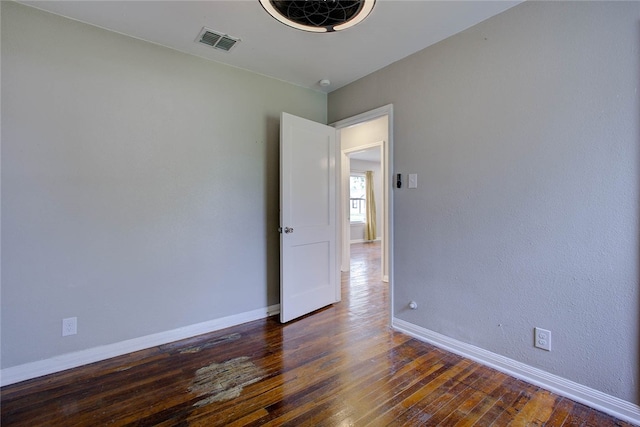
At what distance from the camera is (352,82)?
313 centimetres

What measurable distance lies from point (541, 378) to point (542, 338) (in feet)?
0.82

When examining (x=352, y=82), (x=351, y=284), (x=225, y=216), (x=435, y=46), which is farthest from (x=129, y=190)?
(x=351, y=284)

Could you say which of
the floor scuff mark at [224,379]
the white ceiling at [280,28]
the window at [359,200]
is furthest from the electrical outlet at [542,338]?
the window at [359,200]

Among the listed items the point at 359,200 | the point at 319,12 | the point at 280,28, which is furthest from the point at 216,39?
the point at 359,200

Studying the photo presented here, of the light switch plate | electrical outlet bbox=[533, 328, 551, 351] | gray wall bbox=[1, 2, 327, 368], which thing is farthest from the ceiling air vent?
electrical outlet bbox=[533, 328, 551, 351]

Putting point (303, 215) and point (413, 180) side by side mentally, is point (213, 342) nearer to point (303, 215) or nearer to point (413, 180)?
point (303, 215)

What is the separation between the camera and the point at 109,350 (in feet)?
7.24

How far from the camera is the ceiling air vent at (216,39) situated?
7.35ft

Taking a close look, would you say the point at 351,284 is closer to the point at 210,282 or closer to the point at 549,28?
the point at 210,282

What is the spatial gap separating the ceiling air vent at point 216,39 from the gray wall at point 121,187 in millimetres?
294

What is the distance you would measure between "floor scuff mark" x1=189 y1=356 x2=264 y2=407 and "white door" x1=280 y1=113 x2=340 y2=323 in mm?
785

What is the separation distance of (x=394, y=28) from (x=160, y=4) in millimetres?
1619

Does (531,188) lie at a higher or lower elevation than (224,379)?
higher

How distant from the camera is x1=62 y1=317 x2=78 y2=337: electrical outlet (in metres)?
2.06
